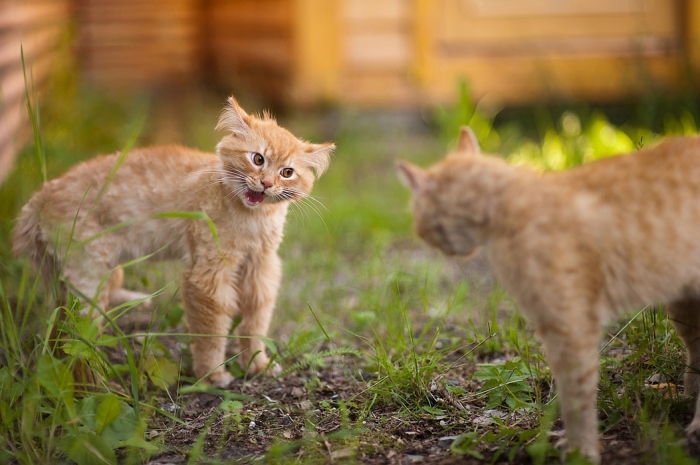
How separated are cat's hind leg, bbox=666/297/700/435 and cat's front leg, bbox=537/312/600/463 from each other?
54 cm

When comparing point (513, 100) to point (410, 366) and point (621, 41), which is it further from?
point (410, 366)

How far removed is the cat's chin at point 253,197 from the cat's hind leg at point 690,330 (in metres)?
1.58

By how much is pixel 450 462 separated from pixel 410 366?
1.75 ft

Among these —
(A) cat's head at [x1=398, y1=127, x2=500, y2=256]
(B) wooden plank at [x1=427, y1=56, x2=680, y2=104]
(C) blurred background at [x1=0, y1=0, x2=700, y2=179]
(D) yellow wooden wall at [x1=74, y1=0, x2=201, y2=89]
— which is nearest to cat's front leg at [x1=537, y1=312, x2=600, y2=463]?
(A) cat's head at [x1=398, y1=127, x2=500, y2=256]

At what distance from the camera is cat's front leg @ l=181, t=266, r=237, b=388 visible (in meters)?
3.28

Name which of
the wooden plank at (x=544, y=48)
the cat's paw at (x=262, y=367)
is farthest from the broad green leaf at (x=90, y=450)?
the wooden plank at (x=544, y=48)

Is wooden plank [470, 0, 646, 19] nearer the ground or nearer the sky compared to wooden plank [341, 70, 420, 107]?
nearer the sky

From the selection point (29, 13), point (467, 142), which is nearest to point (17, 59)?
point (29, 13)

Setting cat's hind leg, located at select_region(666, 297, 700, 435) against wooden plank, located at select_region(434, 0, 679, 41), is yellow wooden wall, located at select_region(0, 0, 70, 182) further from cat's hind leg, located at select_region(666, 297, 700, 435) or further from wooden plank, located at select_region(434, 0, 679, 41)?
wooden plank, located at select_region(434, 0, 679, 41)

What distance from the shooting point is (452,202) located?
94.0 inches

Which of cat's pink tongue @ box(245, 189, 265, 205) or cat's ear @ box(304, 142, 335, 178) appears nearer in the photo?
cat's pink tongue @ box(245, 189, 265, 205)

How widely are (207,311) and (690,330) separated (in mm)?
1873

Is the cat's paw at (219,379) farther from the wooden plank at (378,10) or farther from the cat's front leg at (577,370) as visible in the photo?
the wooden plank at (378,10)

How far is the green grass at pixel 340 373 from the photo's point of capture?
2547 millimetres
